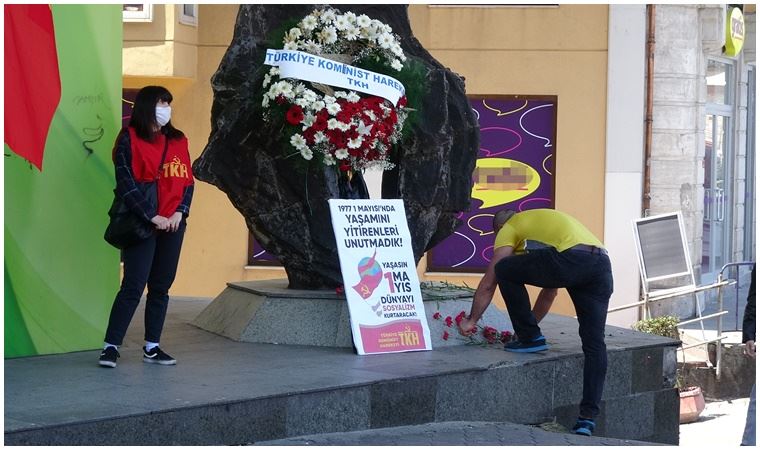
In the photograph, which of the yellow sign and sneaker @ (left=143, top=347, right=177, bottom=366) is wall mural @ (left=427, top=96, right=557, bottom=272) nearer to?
the yellow sign

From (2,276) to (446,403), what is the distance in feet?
9.12

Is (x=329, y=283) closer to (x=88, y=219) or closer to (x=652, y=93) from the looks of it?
(x=88, y=219)

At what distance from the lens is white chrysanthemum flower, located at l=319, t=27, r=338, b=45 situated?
31.0ft

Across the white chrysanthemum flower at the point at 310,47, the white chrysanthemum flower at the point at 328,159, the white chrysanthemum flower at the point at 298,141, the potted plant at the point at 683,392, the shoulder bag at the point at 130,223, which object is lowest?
the potted plant at the point at 683,392

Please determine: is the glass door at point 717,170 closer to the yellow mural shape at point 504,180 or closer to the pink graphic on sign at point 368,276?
the yellow mural shape at point 504,180

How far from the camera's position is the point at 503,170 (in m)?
17.3

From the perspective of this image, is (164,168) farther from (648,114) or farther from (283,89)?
(648,114)

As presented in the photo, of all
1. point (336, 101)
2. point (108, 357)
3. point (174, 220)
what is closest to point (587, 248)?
point (336, 101)

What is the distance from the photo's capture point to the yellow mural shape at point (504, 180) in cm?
1727

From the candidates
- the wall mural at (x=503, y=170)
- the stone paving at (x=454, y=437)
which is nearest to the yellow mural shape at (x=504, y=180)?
the wall mural at (x=503, y=170)

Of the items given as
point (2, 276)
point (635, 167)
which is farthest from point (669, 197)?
point (2, 276)

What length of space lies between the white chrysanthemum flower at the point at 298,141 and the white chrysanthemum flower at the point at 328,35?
70 centimetres

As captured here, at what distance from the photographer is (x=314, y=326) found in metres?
9.41

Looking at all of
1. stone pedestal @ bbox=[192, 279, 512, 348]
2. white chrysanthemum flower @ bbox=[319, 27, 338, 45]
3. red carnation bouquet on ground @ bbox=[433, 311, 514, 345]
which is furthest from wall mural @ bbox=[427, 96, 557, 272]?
white chrysanthemum flower @ bbox=[319, 27, 338, 45]
